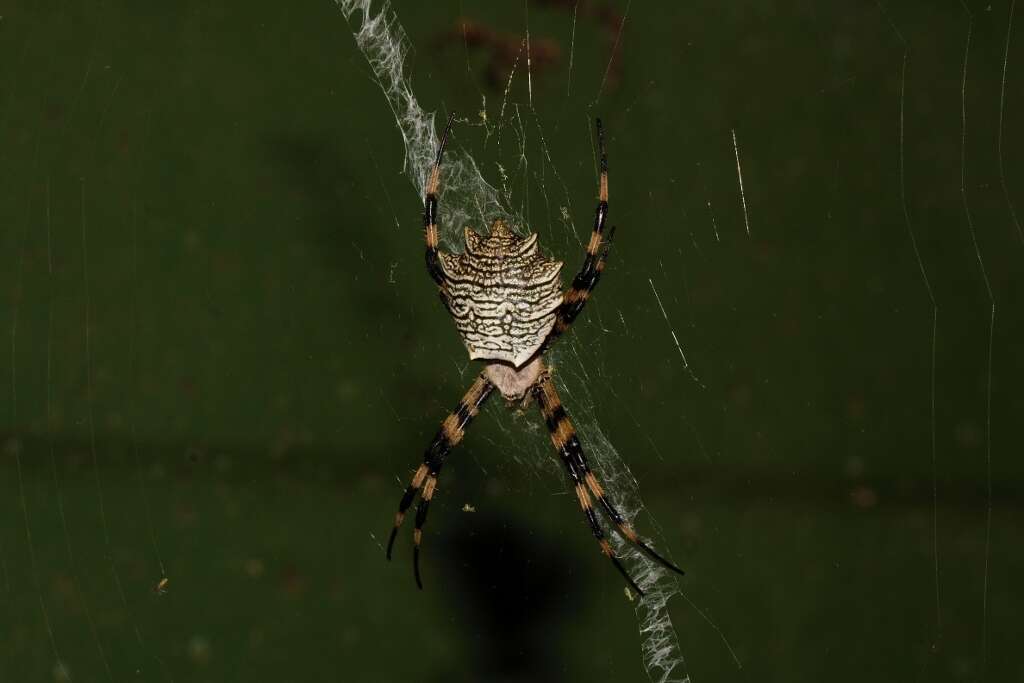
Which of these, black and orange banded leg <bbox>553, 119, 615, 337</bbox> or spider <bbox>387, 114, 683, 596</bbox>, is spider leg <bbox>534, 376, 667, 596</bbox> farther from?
black and orange banded leg <bbox>553, 119, 615, 337</bbox>

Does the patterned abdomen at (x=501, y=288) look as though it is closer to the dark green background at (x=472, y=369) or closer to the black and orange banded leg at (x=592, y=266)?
the black and orange banded leg at (x=592, y=266)

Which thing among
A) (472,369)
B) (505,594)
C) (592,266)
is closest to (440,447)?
(592,266)

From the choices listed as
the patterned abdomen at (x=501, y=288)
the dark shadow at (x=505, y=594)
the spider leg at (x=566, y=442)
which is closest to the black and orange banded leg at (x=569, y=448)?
the spider leg at (x=566, y=442)

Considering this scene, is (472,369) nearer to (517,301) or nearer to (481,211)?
(481,211)

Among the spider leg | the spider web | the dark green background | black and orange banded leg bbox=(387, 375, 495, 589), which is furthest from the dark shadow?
the spider leg

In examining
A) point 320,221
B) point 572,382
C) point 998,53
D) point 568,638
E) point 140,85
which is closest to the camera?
point 572,382

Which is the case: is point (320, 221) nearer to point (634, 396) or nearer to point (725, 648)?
point (634, 396)

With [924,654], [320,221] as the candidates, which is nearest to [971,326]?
[924,654]
